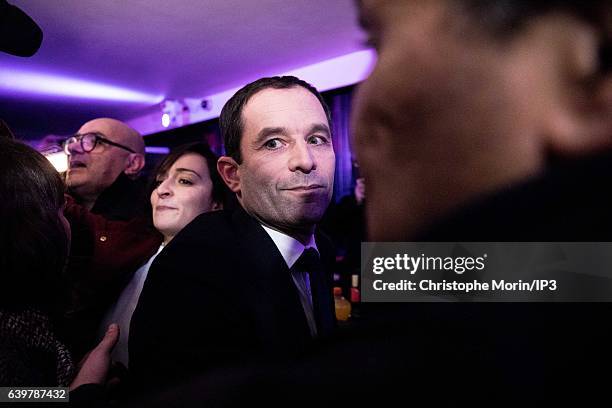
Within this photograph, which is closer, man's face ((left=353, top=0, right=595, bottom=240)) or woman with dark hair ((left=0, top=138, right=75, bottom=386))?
man's face ((left=353, top=0, right=595, bottom=240))

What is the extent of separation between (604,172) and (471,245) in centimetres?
8

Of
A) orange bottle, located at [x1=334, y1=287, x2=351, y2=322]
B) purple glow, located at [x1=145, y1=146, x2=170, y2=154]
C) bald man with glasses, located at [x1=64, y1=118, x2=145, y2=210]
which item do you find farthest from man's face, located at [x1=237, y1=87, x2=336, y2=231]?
purple glow, located at [x1=145, y1=146, x2=170, y2=154]

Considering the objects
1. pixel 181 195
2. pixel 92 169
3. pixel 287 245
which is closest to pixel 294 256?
pixel 287 245

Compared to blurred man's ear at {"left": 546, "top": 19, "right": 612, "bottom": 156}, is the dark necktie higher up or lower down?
lower down

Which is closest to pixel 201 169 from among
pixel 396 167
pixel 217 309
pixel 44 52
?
pixel 217 309

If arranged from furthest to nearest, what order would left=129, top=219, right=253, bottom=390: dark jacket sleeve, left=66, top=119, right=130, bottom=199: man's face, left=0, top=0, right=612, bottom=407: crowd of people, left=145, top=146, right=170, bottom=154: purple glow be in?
left=145, top=146, right=170, bottom=154: purple glow
left=66, top=119, right=130, bottom=199: man's face
left=129, top=219, right=253, bottom=390: dark jacket sleeve
left=0, top=0, right=612, bottom=407: crowd of people

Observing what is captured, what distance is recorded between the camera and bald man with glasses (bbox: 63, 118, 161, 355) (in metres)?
1.21

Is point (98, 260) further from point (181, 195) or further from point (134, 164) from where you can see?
point (134, 164)

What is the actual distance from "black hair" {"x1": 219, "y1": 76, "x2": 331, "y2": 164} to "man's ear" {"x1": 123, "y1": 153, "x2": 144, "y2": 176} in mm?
1335

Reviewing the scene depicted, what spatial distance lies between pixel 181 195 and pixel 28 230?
0.72 meters

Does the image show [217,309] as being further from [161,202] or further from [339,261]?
[339,261]

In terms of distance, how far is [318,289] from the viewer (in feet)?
2.59

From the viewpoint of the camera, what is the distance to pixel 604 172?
22 centimetres

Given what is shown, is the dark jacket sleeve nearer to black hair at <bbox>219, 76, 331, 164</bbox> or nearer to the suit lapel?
the suit lapel
